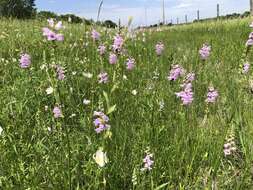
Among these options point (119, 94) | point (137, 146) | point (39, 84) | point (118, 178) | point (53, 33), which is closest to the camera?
point (53, 33)

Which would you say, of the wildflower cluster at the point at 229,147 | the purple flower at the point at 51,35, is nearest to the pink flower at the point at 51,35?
the purple flower at the point at 51,35

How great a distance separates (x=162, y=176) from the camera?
2.85 metres

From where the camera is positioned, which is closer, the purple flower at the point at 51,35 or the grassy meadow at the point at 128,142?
the purple flower at the point at 51,35

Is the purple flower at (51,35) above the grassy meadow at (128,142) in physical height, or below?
above

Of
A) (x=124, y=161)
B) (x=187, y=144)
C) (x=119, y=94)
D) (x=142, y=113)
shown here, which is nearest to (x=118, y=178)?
(x=124, y=161)

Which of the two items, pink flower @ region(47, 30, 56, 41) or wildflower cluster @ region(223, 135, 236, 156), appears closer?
pink flower @ region(47, 30, 56, 41)

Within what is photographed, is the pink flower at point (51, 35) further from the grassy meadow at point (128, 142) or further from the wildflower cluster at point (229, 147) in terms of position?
the wildflower cluster at point (229, 147)

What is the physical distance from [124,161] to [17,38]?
610cm

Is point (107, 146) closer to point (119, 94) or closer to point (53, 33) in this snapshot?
point (53, 33)

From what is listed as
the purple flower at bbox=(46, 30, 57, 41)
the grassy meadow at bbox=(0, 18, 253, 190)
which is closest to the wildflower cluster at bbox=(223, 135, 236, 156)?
the grassy meadow at bbox=(0, 18, 253, 190)

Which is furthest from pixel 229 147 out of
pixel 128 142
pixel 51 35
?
pixel 51 35

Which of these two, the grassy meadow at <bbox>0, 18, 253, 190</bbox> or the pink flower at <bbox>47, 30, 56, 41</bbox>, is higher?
the pink flower at <bbox>47, 30, 56, 41</bbox>

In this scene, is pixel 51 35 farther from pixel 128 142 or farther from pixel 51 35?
pixel 128 142

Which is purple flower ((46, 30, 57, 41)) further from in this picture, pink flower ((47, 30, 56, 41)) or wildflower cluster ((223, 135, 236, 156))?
wildflower cluster ((223, 135, 236, 156))
